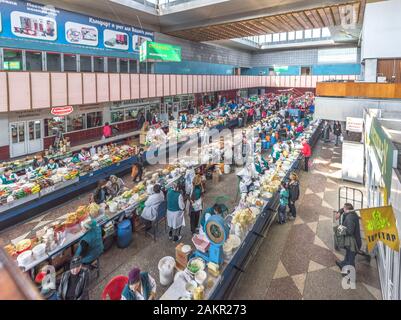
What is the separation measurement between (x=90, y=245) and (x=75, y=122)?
12786mm

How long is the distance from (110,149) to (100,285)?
28.8 feet

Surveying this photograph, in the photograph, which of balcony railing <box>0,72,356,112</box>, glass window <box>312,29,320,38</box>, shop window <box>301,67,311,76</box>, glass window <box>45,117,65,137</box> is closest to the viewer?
balcony railing <box>0,72,356,112</box>

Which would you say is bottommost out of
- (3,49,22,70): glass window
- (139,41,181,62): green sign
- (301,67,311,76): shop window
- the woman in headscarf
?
the woman in headscarf

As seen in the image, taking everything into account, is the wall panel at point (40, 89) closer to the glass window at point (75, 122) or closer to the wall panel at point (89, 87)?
the wall panel at point (89, 87)

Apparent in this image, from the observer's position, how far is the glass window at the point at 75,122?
16.6m

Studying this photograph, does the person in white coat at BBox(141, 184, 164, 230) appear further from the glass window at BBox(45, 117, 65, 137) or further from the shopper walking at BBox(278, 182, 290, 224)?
the glass window at BBox(45, 117, 65, 137)

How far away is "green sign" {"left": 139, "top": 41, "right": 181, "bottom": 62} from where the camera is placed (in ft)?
60.9

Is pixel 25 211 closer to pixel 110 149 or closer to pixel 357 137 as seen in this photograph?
pixel 110 149

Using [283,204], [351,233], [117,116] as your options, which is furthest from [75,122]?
[351,233]

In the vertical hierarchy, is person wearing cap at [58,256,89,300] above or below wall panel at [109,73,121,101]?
below

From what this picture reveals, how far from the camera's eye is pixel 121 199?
26.6ft

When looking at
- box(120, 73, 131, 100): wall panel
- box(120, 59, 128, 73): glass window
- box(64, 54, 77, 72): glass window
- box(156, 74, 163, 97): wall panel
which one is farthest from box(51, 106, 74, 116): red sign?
box(156, 74, 163, 97): wall panel

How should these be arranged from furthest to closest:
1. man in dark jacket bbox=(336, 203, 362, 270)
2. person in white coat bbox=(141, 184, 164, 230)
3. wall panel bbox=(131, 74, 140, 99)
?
wall panel bbox=(131, 74, 140, 99)
person in white coat bbox=(141, 184, 164, 230)
man in dark jacket bbox=(336, 203, 362, 270)

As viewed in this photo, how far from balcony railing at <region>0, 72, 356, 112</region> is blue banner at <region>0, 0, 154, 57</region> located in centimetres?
246
